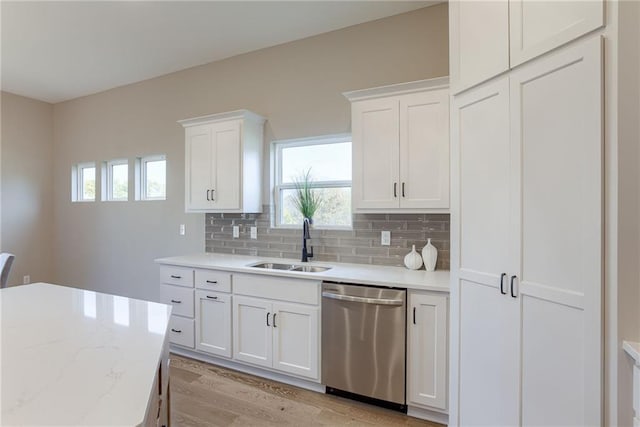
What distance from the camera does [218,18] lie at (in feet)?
9.27

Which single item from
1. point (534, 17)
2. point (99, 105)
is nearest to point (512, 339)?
point (534, 17)

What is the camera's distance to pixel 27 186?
4688 mm

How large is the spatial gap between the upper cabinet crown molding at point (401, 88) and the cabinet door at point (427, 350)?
146 centimetres

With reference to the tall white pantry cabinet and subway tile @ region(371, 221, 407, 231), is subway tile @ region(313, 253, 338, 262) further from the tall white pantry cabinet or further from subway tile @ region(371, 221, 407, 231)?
the tall white pantry cabinet

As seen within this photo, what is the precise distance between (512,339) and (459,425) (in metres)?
0.68

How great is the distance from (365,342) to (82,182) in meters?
4.85

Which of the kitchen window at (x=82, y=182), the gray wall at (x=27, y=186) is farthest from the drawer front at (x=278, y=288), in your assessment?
the gray wall at (x=27, y=186)

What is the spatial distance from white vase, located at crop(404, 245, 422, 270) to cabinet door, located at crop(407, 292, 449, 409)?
0.50 meters

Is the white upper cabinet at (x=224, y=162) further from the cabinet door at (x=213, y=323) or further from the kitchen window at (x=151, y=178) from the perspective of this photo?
the kitchen window at (x=151, y=178)

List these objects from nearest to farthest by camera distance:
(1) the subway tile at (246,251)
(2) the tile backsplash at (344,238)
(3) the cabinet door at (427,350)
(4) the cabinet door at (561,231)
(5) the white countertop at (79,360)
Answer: (5) the white countertop at (79,360) < (4) the cabinet door at (561,231) < (3) the cabinet door at (427,350) < (2) the tile backsplash at (344,238) < (1) the subway tile at (246,251)

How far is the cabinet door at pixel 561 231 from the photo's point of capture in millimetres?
1167

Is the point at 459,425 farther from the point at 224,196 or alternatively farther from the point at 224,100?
the point at 224,100

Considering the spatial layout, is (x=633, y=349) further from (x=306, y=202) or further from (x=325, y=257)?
(x=306, y=202)

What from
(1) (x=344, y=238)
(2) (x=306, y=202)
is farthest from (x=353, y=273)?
(2) (x=306, y=202)
